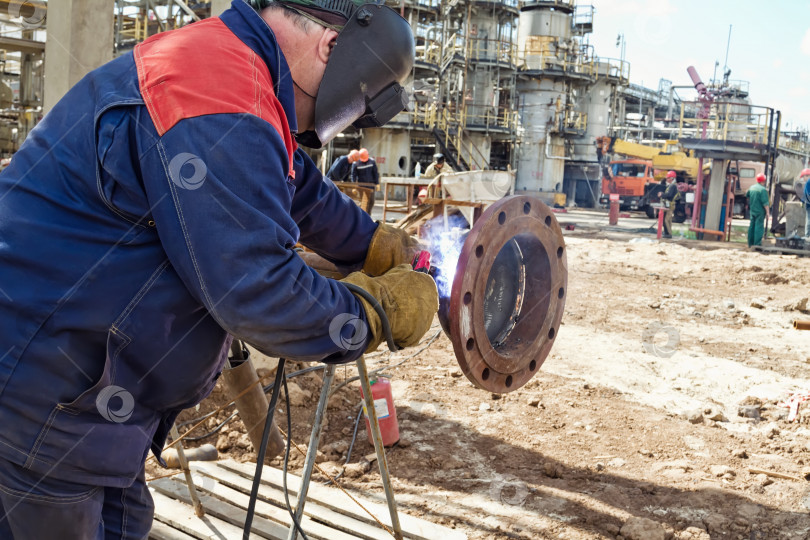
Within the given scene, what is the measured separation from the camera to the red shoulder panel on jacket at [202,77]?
53.4 inches

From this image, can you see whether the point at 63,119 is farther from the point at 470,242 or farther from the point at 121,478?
the point at 470,242

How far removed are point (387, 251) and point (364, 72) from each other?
701 millimetres

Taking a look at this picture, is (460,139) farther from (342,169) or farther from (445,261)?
(445,261)

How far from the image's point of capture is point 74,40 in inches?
226

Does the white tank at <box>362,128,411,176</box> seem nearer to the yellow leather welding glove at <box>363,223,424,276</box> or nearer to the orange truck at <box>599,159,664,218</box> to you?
the orange truck at <box>599,159,664,218</box>

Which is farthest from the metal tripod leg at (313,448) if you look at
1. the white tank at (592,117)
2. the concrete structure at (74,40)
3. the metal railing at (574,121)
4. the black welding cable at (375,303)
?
the white tank at (592,117)

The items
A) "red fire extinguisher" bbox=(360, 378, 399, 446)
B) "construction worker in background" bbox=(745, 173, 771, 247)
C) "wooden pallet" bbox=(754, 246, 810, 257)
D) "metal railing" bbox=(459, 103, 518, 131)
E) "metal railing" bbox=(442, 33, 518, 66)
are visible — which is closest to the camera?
"red fire extinguisher" bbox=(360, 378, 399, 446)

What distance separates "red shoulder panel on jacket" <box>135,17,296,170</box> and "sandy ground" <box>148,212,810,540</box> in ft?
8.38

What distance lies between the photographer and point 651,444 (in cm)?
449

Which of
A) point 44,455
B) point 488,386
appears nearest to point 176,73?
point 44,455

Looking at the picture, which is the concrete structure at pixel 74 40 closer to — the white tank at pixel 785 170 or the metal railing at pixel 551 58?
the white tank at pixel 785 170

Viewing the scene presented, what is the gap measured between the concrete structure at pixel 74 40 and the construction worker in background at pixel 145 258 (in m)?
4.82

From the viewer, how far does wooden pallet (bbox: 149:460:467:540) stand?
125 inches

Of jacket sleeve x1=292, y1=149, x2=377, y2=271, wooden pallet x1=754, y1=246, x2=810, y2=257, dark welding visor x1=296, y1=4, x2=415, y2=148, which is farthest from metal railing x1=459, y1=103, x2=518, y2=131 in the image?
dark welding visor x1=296, y1=4, x2=415, y2=148
